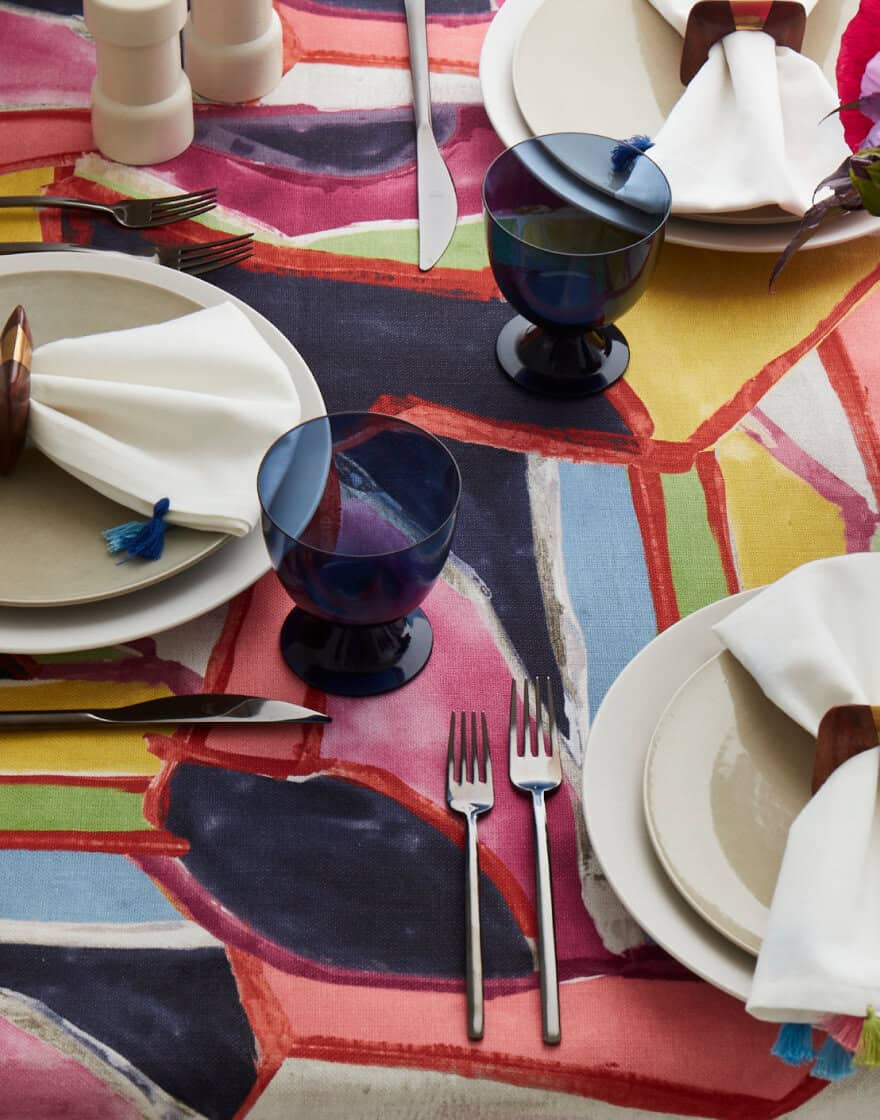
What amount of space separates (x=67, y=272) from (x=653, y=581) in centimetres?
48

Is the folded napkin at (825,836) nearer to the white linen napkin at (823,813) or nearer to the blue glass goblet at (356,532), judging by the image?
the white linen napkin at (823,813)

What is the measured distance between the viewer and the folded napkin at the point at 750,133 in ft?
3.15

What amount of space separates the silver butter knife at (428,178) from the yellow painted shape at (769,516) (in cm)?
31

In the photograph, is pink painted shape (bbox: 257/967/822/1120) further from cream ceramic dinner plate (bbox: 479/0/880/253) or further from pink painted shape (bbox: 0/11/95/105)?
pink painted shape (bbox: 0/11/95/105)

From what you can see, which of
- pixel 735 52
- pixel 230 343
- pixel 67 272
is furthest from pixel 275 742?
pixel 735 52

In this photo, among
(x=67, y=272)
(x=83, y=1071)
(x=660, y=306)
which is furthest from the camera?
(x=660, y=306)

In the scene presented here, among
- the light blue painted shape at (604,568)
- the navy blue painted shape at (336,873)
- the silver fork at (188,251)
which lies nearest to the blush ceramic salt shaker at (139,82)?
the silver fork at (188,251)

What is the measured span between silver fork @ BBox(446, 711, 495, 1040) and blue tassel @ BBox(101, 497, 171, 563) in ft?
0.68

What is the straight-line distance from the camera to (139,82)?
1038mm

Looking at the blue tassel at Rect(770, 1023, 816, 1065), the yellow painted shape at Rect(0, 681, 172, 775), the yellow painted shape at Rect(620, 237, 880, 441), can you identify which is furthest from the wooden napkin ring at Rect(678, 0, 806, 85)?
the blue tassel at Rect(770, 1023, 816, 1065)

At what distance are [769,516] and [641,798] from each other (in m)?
0.28

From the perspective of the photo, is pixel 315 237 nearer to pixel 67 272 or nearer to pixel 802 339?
pixel 67 272

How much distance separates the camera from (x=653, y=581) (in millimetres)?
815

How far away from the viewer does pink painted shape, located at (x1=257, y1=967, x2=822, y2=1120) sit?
0.60 metres
